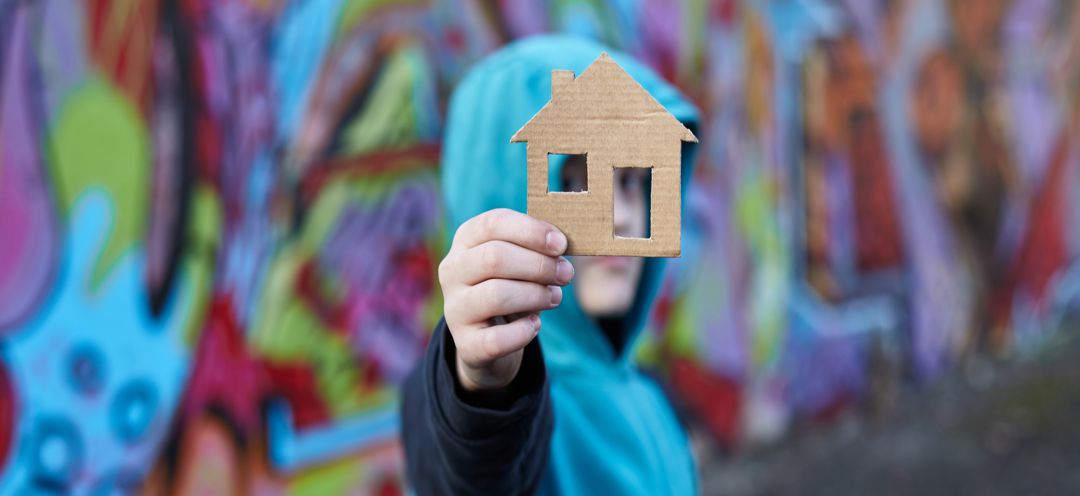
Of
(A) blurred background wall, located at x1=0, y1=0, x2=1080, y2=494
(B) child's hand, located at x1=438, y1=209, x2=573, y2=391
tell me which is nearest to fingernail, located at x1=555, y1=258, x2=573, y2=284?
(B) child's hand, located at x1=438, y1=209, x2=573, y2=391

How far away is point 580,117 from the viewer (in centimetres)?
95

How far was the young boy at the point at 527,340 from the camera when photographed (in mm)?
933

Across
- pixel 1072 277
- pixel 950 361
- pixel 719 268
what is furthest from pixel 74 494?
pixel 1072 277

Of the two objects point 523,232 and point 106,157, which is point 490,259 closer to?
point 523,232

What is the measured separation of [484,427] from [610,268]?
0.56 meters

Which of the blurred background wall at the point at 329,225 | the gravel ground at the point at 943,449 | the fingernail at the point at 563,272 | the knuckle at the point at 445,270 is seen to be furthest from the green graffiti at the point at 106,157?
the gravel ground at the point at 943,449

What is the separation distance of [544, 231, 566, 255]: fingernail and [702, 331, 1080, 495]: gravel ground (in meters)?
3.39

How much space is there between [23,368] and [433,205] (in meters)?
1.35

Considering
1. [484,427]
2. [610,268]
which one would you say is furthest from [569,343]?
[484,427]

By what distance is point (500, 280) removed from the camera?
36.0 inches

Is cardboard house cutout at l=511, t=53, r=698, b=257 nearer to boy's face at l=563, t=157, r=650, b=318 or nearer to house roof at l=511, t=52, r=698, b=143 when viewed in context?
house roof at l=511, t=52, r=698, b=143

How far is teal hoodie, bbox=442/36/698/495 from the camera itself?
1391mm

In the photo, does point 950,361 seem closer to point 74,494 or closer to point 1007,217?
point 1007,217

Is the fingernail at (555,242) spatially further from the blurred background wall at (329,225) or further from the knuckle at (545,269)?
the blurred background wall at (329,225)
